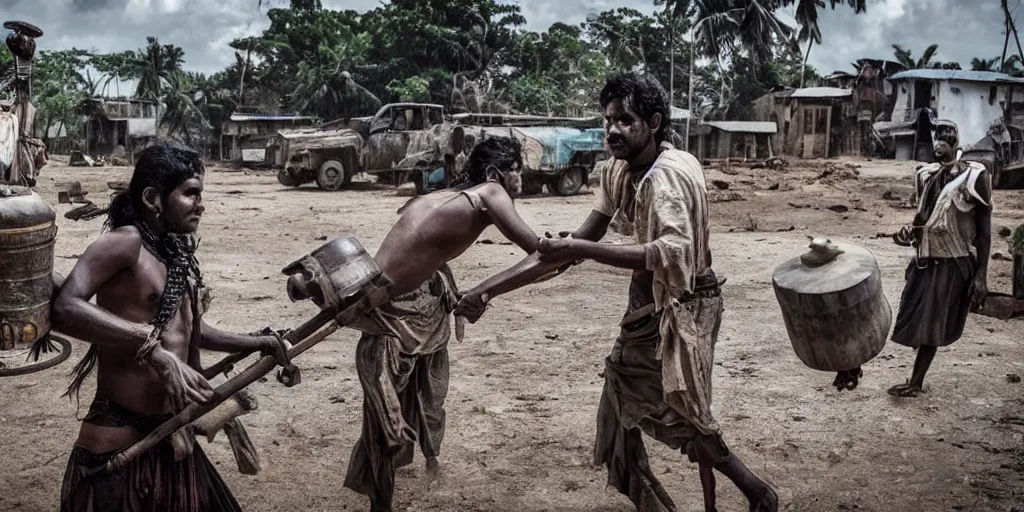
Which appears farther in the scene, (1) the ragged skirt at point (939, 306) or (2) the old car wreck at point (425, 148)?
(2) the old car wreck at point (425, 148)

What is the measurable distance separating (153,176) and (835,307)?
2639mm

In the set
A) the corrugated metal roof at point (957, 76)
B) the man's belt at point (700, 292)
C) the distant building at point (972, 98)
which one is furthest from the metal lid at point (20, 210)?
the corrugated metal roof at point (957, 76)

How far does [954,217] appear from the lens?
5359mm

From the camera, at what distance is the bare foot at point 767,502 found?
338 cm

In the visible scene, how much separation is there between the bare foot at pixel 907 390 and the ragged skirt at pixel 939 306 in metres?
0.25

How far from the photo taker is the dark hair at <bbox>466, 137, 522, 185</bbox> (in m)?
3.84

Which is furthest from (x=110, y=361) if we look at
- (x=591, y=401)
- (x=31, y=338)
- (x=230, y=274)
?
(x=230, y=274)

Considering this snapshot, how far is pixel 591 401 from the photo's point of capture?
526 cm

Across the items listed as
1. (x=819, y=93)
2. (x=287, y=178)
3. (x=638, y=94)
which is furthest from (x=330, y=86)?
(x=638, y=94)

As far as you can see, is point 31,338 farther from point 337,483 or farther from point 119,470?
point 337,483

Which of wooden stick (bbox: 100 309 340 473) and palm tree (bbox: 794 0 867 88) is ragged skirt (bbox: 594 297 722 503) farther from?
palm tree (bbox: 794 0 867 88)

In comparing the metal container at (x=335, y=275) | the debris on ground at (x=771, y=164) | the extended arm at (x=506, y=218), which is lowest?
the metal container at (x=335, y=275)

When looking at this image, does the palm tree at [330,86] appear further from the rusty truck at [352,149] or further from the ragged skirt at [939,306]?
the ragged skirt at [939,306]

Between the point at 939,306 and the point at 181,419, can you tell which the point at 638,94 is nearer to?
the point at 181,419
